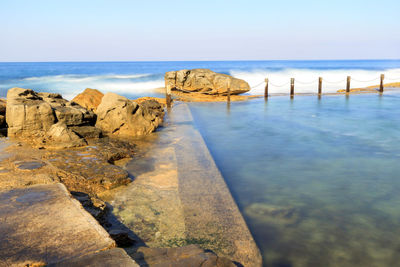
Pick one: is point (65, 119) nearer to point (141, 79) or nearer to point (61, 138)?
point (61, 138)

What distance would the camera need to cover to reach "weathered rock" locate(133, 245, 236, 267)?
2643 millimetres

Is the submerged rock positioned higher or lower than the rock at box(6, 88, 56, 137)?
lower

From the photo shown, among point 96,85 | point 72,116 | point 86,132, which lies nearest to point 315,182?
point 86,132

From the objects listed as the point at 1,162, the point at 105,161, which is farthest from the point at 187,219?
the point at 1,162

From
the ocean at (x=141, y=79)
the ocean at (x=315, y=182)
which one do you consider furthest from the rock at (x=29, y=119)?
the ocean at (x=141, y=79)

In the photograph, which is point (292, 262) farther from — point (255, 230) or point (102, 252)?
point (102, 252)

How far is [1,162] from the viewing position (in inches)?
219

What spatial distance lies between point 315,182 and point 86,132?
551 cm

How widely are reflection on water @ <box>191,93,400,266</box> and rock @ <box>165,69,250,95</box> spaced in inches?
326

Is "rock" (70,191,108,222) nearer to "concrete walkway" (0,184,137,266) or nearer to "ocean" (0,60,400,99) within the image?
"concrete walkway" (0,184,137,266)

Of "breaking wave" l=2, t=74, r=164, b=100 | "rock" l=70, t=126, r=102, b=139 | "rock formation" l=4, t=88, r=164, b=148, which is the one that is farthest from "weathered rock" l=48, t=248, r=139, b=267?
"breaking wave" l=2, t=74, r=164, b=100

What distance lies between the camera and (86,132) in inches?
319

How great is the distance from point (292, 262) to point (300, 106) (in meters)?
14.2

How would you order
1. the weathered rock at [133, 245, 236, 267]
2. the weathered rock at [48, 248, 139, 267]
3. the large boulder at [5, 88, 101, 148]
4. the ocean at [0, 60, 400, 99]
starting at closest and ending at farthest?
1. the weathered rock at [48, 248, 139, 267]
2. the weathered rock at [133, 245, 236, 267]
3. the large boulder at [5, 88, 101, 148]
4. the ocean at [0, 60, 400, 99]
